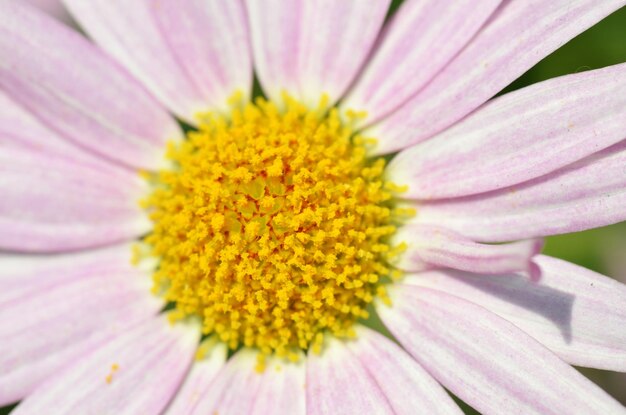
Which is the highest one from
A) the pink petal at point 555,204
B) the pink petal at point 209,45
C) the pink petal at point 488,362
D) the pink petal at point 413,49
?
the pink petal at point 413,49

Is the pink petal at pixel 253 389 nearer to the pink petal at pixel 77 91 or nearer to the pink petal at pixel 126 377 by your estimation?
the pink petal at pixel 126 377

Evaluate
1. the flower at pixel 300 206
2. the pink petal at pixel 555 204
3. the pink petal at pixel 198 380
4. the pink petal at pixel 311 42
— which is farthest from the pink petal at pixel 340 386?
the pink petal at pixel 311 42

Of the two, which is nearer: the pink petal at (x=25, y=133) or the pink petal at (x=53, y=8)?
the pink petal at (x=25, y=133)

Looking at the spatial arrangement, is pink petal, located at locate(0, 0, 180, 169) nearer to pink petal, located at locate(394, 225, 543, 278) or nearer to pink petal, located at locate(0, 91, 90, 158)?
pink petal, located at locate(0, 91, 90, 158)

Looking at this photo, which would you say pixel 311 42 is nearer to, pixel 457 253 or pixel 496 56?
pixel 496 56

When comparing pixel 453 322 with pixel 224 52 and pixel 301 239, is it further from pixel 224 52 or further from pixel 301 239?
pixel 224 52

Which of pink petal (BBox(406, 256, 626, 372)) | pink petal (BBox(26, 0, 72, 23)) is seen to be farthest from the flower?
pink petal (BBox(26, 0, 72, 23))
